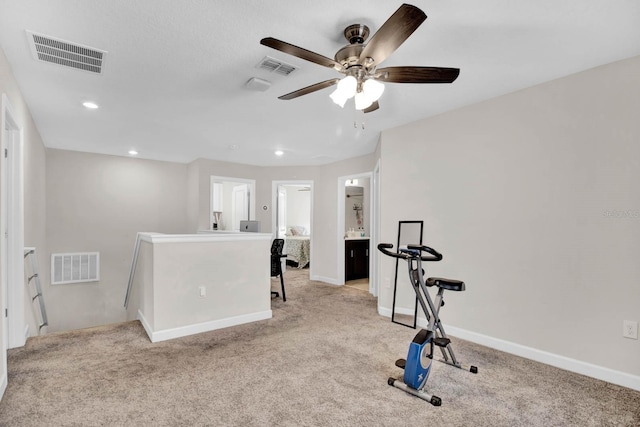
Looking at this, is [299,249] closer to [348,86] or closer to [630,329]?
[630,329]

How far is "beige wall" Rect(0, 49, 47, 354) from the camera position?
2577 millimetres

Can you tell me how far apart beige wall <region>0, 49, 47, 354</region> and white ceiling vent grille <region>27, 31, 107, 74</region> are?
26 cm

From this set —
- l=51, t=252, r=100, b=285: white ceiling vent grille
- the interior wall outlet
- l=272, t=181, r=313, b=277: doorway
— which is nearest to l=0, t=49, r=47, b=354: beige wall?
l=51, t=252, r=100, b=285: white ceiling vent grille

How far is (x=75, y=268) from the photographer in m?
5.57

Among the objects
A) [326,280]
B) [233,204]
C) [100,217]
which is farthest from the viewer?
[233,204]

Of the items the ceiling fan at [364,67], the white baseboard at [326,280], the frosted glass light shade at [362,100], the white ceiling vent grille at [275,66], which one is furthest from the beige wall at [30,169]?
the white baseboard at [326,280]

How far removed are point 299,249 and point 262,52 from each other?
627cm

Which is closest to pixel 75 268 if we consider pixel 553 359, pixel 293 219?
pixel 293 219

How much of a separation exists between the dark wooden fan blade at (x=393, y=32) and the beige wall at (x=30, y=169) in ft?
8.44

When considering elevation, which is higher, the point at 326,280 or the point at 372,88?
the point at 372,88

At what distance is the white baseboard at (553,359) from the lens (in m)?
2.42

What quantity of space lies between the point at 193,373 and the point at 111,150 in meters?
4.57

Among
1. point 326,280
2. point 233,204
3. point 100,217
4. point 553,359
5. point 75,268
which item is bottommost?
point 326,280

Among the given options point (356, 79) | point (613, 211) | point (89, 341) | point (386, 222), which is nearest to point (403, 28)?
point (356, 79)
